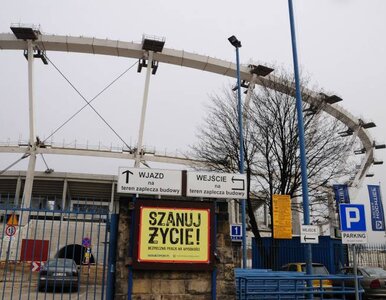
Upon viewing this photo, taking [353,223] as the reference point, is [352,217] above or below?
above

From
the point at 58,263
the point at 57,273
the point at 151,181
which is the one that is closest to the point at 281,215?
the point at 58,263

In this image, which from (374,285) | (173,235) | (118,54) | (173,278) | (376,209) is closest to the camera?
(173,278)

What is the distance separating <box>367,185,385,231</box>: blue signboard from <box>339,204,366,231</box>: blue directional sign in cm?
2238

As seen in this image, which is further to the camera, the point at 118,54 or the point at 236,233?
the point at 118,54

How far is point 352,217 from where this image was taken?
8812 mm

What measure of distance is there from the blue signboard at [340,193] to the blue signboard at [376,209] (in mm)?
8000

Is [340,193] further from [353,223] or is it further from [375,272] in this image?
[353,223]

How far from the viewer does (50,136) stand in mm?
40750

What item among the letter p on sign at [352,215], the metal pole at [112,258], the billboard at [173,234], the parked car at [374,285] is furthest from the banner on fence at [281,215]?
the metal pole at [112,258]

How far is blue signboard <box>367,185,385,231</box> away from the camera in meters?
29.2

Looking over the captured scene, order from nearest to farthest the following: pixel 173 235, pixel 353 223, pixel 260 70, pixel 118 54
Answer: pixel 173 235
pixel 353 223
pixel 260 70
pixel 118 54

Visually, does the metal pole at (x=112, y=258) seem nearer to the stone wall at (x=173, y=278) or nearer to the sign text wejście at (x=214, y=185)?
the stone wall at (x=173, y=278)

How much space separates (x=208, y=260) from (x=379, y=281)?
9689 mm

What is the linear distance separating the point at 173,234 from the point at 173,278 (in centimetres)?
77
